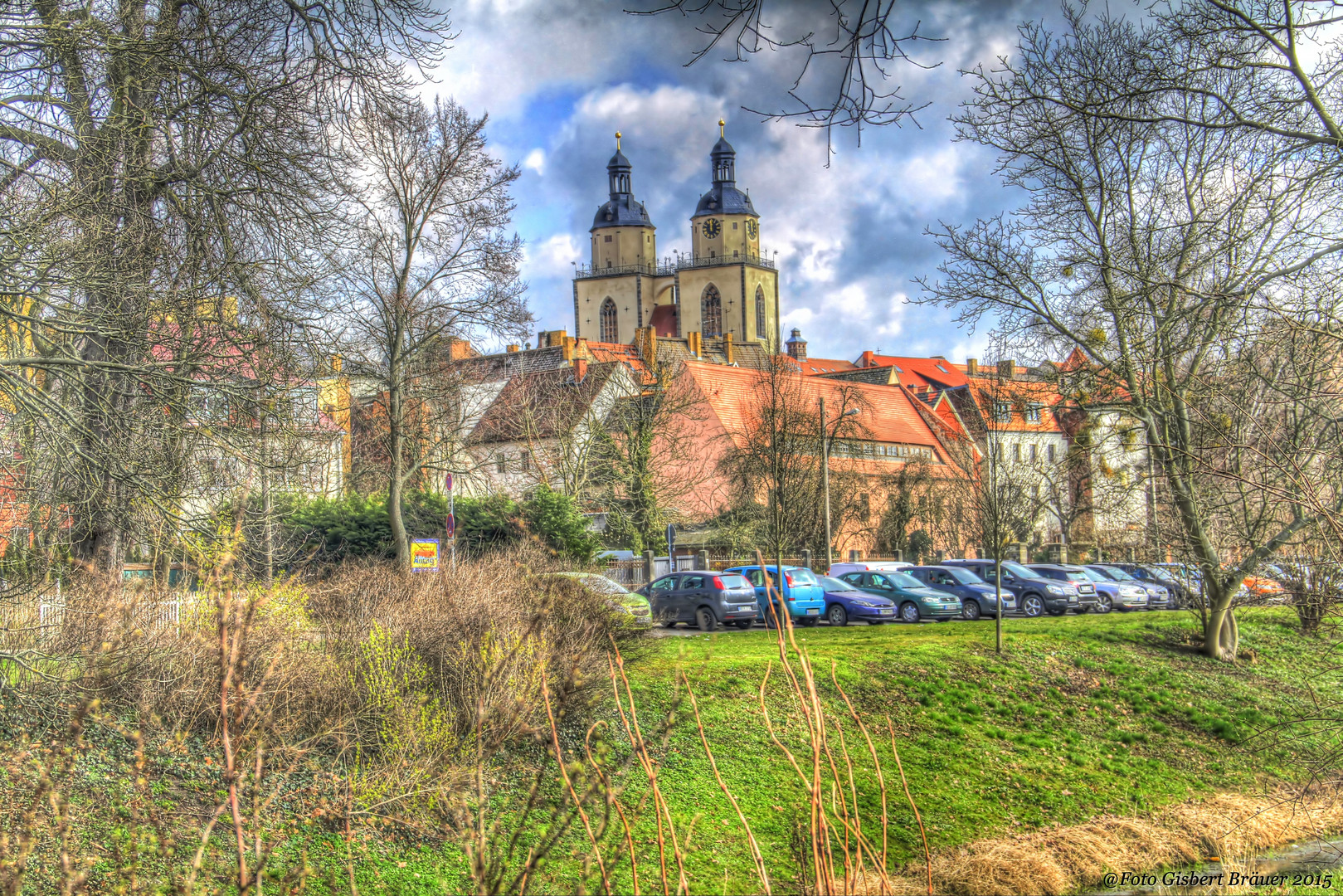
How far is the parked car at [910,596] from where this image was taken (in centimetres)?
2808

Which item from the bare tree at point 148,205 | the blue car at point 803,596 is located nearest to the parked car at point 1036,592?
the blue car at point 803,596

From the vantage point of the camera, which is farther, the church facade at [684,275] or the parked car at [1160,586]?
the church facade at [684,275]

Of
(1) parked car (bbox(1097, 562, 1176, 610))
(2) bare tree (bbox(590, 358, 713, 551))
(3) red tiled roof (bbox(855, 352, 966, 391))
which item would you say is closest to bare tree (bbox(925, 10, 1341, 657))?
(1) parked car (bbox(1097, 562, 1176, 610))

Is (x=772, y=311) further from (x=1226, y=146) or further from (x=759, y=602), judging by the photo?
(x=1226, y=146)

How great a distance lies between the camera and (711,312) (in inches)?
4892

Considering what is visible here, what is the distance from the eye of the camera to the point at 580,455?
36.1 meters

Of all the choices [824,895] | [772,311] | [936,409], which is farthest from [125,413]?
[772,311]

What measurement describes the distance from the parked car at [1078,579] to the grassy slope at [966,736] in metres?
8.40

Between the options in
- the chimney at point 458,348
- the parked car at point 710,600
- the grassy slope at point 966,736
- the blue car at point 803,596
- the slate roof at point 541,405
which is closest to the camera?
the grassy slope at point 966,736

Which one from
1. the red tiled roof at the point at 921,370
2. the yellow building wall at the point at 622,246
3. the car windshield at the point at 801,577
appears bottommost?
the car windshield at the point at 801,577

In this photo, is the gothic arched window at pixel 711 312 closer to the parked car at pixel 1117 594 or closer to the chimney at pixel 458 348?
the parked car at pixel 1117 594

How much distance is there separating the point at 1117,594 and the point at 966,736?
19123 millimetres

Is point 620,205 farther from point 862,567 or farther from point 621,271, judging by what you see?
point 862,567

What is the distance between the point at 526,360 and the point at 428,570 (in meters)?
28.2
